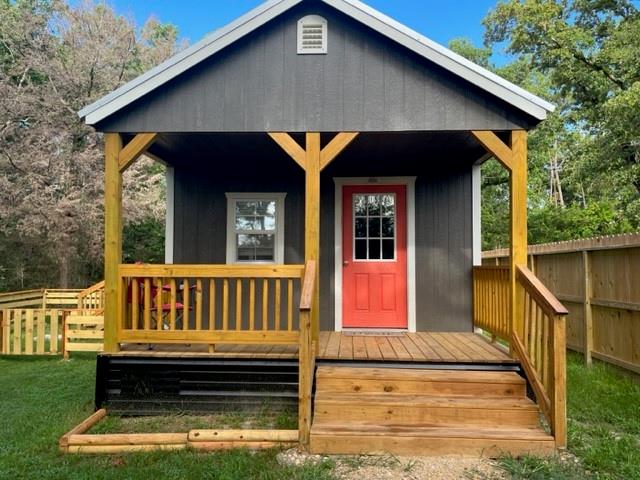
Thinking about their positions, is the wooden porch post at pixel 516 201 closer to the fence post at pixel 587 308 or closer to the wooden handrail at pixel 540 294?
the wooden handrail at pixel 540 294

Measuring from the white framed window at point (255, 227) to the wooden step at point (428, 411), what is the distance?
2790mm

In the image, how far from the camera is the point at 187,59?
14.9 feet

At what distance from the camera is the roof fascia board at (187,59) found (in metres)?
4.52

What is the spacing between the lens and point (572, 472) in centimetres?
324

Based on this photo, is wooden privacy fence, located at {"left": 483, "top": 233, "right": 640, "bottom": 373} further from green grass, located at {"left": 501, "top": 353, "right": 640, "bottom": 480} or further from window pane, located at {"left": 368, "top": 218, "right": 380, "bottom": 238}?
window pane, located at {"left": 368, "top": 218, "right": 380, "bottom": 238}

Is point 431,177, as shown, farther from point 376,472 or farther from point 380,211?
point 376,472

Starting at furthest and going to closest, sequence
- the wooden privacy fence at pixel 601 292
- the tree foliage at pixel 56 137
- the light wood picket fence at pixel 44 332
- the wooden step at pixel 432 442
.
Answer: the tree foliage at pixel 56 137 → the light wood picket fence at pixel 44 332 → the wooden privacy fence at pixel 601 292 → the wooden step at pixel 432 442

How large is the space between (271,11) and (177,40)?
15.3 m

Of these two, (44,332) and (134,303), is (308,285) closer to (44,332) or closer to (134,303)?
(134,303)

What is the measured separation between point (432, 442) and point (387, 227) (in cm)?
324

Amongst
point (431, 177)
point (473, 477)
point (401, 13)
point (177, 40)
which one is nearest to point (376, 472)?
point (473, 477)

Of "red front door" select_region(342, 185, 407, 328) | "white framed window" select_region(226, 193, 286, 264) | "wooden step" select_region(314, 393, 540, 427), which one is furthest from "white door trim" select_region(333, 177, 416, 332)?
"wooden step" select_region(314, 393, 540, 427)

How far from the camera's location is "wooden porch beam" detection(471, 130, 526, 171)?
4535mm

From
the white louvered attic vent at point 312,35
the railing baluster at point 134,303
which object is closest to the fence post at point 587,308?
the white louvered attic vent at point 312,35
